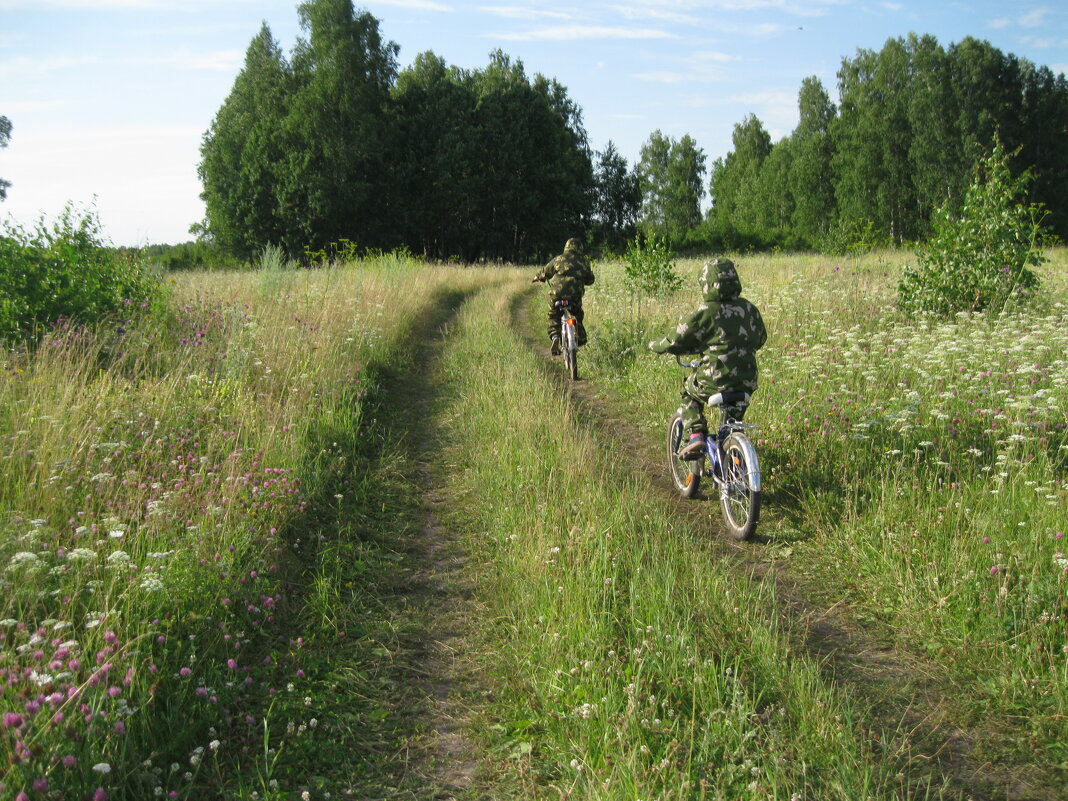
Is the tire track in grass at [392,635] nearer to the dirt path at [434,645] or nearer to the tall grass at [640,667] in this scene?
the dirt path at [434,645]

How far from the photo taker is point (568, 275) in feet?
38.0

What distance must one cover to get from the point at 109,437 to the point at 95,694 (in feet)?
10.0

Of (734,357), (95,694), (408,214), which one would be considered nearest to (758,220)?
(408,214)

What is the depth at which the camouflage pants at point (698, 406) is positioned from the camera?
5.68m

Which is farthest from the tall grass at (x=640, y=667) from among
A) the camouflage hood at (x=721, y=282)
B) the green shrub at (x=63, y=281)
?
the green shrub at (x=63, y=281)

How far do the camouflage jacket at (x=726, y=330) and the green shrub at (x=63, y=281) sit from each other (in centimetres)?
667

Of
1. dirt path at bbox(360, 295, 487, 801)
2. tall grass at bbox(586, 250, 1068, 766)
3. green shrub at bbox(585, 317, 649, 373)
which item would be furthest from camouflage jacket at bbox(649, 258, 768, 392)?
green shrub at bbox(585, 317, 649, 373)

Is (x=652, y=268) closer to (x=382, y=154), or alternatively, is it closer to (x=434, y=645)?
(x=434, y=645)

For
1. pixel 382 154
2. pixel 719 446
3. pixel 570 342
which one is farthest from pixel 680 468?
pixel 382 154

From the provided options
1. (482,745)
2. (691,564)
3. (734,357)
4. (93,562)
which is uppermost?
(734,357)

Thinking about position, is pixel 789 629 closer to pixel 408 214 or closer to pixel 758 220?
pixel 408 214

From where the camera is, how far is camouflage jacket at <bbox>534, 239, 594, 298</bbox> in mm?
11508

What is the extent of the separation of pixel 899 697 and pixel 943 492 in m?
2.08

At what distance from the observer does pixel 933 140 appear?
46.2 metres
